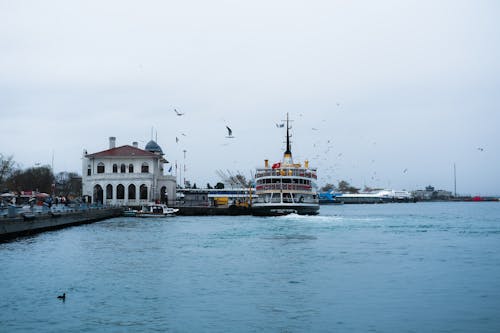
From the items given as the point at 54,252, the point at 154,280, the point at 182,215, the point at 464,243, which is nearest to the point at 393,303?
the point at 154,280

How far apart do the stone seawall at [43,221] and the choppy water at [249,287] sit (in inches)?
62.3

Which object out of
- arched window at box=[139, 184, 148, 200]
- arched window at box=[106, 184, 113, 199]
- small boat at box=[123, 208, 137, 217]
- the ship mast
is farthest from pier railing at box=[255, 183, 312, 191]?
arched window at box=[106, 184, 113, 199]

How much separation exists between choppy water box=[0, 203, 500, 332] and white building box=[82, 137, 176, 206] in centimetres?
6056

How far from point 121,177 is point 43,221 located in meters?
51.3

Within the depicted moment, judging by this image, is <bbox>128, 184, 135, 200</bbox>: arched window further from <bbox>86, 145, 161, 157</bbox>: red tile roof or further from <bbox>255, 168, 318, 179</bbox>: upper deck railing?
<bbox>255, 168, 318, 179</bbox>: upper deck railing

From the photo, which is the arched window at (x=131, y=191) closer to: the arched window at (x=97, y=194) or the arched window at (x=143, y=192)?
the arched window at (x=143, y=192)

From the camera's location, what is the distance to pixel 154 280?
25.3 m

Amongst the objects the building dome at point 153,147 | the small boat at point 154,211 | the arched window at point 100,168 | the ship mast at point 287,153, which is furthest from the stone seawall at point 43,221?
the building dome at point 153,147

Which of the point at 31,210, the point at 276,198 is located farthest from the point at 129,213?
the point at 31,210

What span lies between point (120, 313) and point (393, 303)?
8868mm

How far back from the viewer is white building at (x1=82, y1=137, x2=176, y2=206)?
10200cm

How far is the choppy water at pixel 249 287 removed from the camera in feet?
58.6

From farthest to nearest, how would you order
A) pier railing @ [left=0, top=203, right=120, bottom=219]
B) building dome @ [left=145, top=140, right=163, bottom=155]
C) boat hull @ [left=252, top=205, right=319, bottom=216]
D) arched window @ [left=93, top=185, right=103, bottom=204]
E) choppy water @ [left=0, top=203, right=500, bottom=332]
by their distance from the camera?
building dome @ [left=145, top=140, right=163, bottom=155]
arched window @ [left=93, top=185, right=103, bottom=204]
boat hull @ [left=252, top=205, right=319, bottom=216]
pier railing @ [left=0, top=203, right=120, bottom=219]
choppy water @ [left=0, top=203, right=500, bottom=332]

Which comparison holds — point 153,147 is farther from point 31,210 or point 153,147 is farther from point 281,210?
point 31,210
